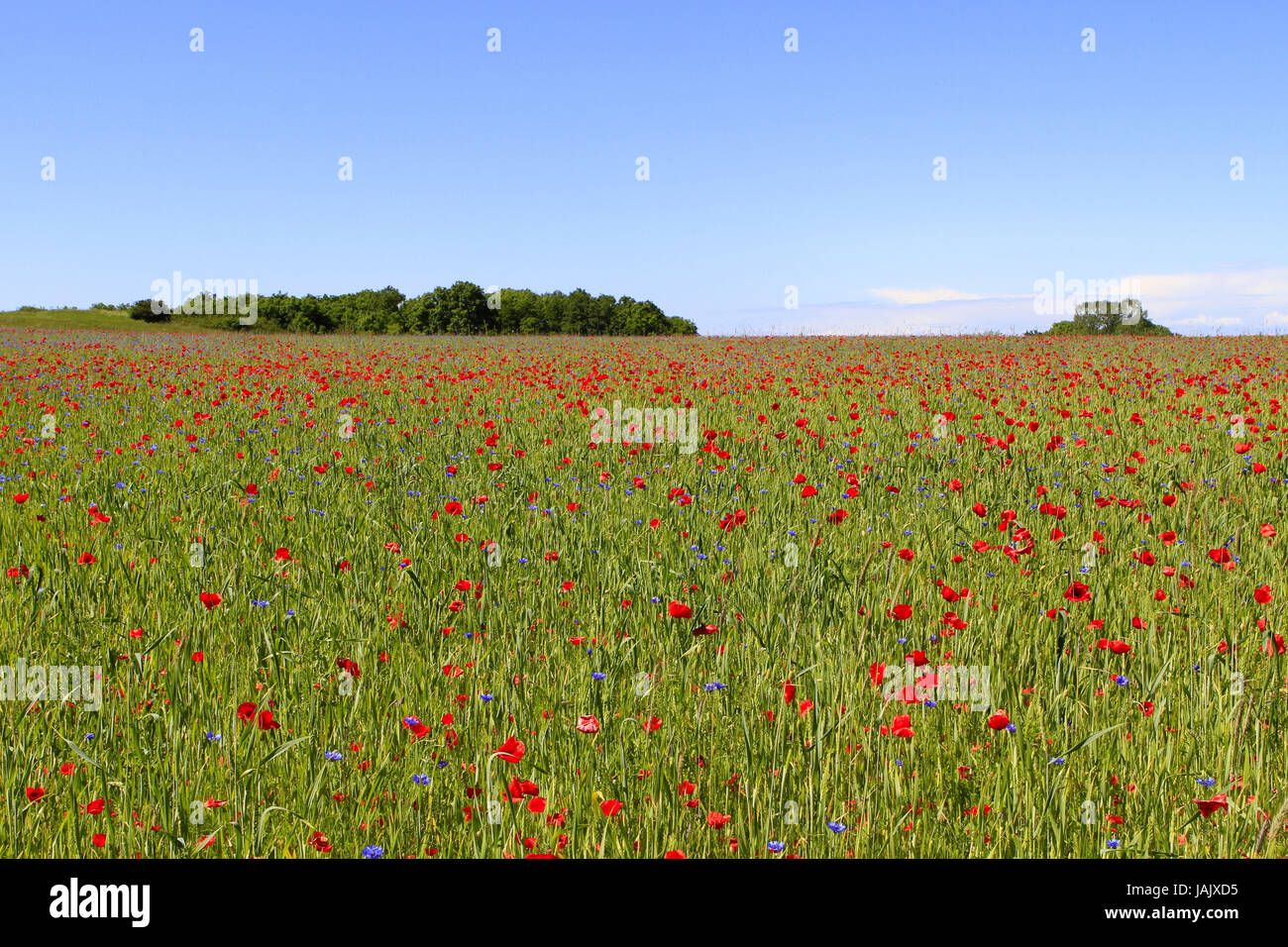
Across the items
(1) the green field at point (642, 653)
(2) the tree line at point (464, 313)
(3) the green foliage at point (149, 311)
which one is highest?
(2) the tree line at point (464, 313)

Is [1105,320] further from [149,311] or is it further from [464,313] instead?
[149,311]

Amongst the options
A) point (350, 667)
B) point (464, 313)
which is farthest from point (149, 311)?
point (350, 667)

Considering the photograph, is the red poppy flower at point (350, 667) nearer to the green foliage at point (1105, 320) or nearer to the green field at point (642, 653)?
the green field at point (642, 653)

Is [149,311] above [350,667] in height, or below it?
above

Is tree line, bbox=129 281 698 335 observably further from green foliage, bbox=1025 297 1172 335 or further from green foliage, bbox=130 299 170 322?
green foliage, bbox=1025 297 1172 335

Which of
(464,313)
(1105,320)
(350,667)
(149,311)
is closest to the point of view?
(350,667)

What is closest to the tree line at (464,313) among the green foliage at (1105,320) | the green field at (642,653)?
the green foliage at (1105,320)

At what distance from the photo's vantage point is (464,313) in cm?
8625

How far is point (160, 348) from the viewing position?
21.8 metres

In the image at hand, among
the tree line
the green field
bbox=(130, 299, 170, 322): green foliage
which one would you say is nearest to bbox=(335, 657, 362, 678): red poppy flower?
the green field

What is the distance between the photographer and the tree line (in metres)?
86.6

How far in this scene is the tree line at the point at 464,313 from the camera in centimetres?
8656

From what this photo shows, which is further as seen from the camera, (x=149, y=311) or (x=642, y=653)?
(x=149, y=311)

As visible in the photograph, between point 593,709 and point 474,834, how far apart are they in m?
0.71
